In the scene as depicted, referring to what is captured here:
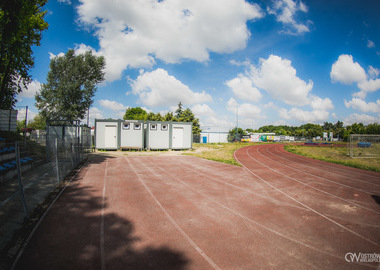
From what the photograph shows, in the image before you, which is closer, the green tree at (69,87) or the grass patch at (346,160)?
the grass patch at (346,160)

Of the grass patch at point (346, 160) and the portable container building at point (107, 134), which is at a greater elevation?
the portable container building at point (107, 134)

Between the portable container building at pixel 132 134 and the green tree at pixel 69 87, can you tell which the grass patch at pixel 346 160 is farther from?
the green tree at pixel 69 87

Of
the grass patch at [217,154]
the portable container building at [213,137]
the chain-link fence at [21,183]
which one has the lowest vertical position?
the grass patch at [217,154]

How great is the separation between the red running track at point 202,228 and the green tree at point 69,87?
1109 inches

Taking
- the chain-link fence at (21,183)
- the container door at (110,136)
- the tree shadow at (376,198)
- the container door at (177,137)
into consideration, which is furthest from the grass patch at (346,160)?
the container door at (110,136)

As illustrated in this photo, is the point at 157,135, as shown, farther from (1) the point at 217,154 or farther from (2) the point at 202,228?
(2) the point at 202,228

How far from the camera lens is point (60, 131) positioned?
16.6 metres

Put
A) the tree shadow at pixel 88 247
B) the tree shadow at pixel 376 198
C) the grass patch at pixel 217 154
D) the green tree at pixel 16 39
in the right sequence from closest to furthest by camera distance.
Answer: the tree shadow at pixel 88 247 → the tree shadow at pixel 376 198 → the green tree at pixel 16 39 → the grass patch at pixel 217 154

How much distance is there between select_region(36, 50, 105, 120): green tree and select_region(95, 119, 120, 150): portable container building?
443 inches

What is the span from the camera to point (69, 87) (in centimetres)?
2991

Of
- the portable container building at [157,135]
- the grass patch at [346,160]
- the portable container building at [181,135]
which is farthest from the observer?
the portable container building at [181,135]

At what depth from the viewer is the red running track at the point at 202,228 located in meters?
3.48

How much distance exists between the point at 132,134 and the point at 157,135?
3.39 meters

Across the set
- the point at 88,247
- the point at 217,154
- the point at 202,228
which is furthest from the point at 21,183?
the point at 217,154
